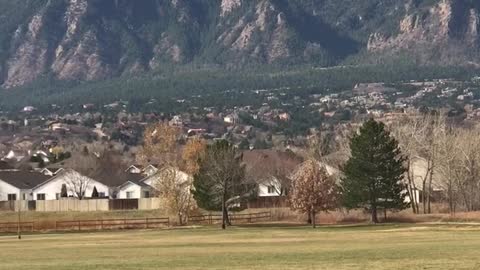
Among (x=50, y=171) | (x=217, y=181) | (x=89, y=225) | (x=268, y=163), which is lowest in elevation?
(x=89, y=225)

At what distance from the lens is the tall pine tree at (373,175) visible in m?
115

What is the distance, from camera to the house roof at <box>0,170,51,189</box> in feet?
552

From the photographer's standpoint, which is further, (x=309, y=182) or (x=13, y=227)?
(x=13, y=227)

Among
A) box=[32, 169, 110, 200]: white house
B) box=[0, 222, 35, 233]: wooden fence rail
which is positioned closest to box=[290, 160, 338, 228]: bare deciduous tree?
box=[0, 222, 35, 233]: wooden fence rail

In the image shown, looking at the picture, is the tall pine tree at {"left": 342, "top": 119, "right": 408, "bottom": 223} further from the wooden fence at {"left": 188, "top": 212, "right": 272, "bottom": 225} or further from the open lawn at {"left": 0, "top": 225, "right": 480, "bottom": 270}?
the open lawn at {"left": 0, "top": 225, "right": 480, "bottom": 270}

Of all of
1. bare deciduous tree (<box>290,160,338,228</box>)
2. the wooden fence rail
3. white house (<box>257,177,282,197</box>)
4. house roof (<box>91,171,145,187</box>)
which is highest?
house roof (<box>91,171,145,187</box>)

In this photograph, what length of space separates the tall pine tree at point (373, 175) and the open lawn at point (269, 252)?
20.5m

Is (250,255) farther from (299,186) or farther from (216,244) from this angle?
(299,186)

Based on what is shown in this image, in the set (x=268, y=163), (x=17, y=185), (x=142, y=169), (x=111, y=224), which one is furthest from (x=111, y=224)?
(x=142, y=169)

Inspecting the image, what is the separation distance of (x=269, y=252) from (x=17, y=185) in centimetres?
10773

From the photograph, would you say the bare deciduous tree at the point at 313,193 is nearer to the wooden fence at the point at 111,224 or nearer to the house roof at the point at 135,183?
the wooden fence at the point at 111,224

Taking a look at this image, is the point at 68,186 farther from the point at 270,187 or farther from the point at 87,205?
the point at 270,187

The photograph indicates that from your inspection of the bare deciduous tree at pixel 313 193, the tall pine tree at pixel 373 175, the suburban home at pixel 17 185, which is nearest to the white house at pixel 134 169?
the suburban home at pixel 17 185

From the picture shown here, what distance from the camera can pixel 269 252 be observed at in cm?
6506
